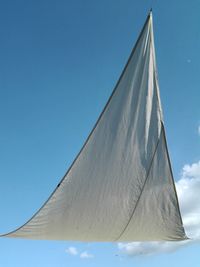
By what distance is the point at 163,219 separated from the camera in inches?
243

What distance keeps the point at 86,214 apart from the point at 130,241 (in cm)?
186

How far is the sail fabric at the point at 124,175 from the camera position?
17.4 feet

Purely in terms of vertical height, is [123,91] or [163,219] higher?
[123,91]

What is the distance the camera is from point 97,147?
562cm

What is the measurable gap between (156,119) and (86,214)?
2.06 meters

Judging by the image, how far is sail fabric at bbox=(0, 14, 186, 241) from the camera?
530cm

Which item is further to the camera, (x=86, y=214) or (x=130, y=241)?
(x=130, y=241)

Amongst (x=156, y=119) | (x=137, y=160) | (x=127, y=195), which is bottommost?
(x=127, y=195)

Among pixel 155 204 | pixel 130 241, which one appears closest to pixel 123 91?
pixel 155 204

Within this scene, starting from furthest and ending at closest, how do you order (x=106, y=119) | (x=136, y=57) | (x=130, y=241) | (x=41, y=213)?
(x=130, y=241) → (x=41, y=213) → (x=106, y=119) → (x=136, y=57)

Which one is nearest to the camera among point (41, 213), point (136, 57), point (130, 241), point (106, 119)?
point (136, 57)

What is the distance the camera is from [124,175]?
579 cm

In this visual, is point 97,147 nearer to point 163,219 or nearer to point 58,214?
point 58,214

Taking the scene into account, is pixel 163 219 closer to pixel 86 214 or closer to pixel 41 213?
pixel 86 214
